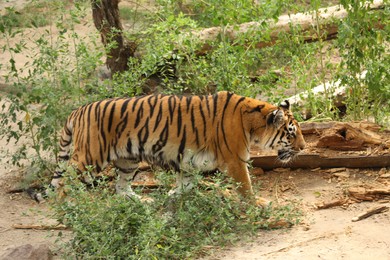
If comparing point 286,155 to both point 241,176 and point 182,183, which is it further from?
point 182,183

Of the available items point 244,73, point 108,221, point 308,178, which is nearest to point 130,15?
point 244,73

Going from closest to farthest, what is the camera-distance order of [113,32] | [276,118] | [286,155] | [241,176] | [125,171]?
1. [241,176]
2. [276,118]
3. [286,155]
4. [125,171]
5. [113,32]

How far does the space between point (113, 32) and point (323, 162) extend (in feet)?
11.9

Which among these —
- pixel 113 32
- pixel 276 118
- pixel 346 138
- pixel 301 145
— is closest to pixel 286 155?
pixel 301 145

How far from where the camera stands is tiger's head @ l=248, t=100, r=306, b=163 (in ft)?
22.8

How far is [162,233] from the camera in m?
5.97

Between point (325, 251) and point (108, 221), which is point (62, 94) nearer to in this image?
point (108, 221)

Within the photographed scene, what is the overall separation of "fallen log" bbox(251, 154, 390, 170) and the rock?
2472mm

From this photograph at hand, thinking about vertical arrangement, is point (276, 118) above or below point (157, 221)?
above

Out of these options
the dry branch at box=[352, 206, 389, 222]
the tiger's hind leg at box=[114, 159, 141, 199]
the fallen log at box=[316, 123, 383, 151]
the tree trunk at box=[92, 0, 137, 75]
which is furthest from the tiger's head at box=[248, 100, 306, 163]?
the tree trunk at box=[92, 0, 137, 75]

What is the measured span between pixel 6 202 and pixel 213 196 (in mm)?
2674

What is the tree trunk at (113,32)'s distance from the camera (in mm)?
9656

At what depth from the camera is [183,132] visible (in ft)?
23.1

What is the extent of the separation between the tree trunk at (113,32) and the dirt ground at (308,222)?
2182mm
